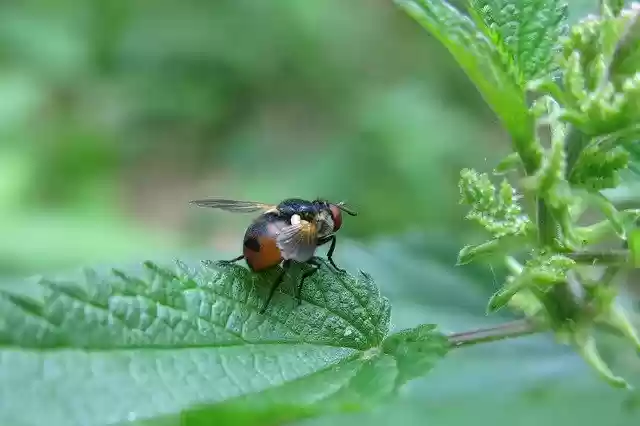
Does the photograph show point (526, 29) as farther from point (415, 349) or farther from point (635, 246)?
point (415, 349)

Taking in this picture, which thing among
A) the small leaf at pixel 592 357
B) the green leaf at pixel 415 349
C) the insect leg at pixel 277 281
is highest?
the insect leg at pixel 277 281

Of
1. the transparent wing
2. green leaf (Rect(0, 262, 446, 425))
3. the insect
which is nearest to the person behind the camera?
green leaf (Rect(0, 262, 446, 425))

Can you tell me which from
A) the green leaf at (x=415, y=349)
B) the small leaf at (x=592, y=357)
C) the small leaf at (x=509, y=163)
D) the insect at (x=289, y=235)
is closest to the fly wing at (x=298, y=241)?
the insect at (x=289, y=235)

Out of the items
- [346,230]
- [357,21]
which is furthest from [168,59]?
[346,230]

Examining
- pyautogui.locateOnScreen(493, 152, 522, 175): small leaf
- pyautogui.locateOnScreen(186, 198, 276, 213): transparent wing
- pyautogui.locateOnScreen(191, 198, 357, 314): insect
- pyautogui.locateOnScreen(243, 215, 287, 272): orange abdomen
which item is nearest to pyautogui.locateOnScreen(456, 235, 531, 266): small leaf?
pyautogui.locateOnScreen(493, 152, 522, 175): small leaf

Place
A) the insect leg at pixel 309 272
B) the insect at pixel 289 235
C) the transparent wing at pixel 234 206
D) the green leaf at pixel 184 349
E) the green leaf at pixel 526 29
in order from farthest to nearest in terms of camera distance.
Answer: the transparent wing at pixel 234 206 < the insect at pixel 289 235 < the insect leg at pixel 309 272 < the green leaf at pixel 526 29 < the green leaf at pixel 184 349

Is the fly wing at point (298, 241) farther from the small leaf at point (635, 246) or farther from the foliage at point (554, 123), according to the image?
the small leaf at point (635, 246)

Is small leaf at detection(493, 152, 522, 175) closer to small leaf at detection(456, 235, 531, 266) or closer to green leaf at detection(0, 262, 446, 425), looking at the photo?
small leaf at detection(456, 235, 531, 266)
